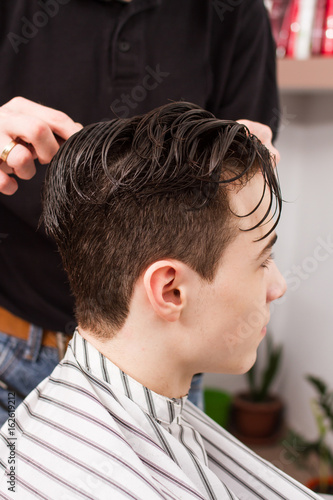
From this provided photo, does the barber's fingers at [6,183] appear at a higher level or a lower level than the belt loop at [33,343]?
higher

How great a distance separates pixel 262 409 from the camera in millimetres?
3141

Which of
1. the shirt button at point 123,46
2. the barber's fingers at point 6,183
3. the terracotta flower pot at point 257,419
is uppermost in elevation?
the shirt button at point 123,46

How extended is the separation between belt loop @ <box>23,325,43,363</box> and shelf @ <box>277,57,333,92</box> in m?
1.62

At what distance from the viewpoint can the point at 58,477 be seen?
2.62 ft

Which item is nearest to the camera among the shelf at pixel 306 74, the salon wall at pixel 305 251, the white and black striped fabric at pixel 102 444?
the white and black striped fabric at pixel 102 444

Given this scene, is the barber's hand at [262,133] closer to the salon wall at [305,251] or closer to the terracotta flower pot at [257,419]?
the salon wall at [305,251]

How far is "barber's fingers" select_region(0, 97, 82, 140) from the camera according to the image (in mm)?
931

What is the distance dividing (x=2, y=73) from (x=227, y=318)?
785 millimetres

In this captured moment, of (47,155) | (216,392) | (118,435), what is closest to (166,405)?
(118,435)

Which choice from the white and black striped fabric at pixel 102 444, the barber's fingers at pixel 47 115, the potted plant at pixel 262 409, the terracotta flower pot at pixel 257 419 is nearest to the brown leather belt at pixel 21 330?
the white and black striped fabric at pixel 102 444

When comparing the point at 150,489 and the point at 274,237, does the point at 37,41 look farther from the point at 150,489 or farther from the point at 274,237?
the point at 150,489

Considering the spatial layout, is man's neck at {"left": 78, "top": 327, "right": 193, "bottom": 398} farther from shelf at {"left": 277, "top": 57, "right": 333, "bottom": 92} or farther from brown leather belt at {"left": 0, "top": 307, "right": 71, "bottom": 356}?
shelf at {"left": 277, "top": 57, "right": 333, "bottom": 92}

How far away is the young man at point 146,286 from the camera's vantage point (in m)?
0.84

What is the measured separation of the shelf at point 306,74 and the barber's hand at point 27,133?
155 centimetres
